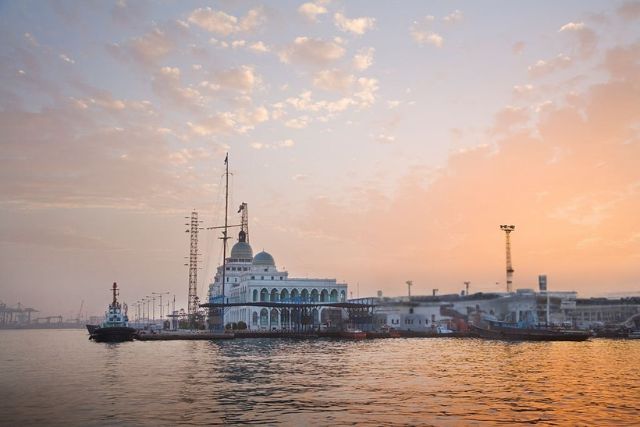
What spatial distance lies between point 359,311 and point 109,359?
3973 inches

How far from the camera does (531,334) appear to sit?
143 meters

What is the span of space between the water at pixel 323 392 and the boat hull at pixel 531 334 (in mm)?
67302

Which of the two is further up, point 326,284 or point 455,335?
point 326,284

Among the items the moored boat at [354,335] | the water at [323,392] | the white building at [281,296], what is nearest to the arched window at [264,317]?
the white building at [281,296]

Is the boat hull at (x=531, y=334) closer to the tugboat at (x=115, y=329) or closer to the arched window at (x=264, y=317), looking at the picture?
the arched window at (x=264, y=317)

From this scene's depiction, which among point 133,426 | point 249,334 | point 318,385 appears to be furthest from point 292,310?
point 133,426

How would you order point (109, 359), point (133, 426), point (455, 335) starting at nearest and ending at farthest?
point (133, 426), point (109, 359), point (455, 335)

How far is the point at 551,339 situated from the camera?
14162 cm

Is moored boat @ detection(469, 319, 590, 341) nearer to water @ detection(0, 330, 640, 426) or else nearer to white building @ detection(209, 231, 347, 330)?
white building @ detection(209, 231, 347, 330)

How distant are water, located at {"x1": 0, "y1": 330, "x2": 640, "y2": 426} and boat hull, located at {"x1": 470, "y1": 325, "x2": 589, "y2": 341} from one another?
67.3 m

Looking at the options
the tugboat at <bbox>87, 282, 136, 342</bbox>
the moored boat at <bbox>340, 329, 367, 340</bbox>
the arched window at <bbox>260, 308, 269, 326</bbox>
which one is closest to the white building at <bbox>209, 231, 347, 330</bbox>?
the arched window at <bbox>260, 308, 269, 326</bbox>

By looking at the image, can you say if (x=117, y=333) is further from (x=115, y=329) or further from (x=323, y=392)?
A: (x=323, y=392)

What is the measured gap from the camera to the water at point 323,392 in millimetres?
35594

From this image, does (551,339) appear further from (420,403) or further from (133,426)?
(133,426)
